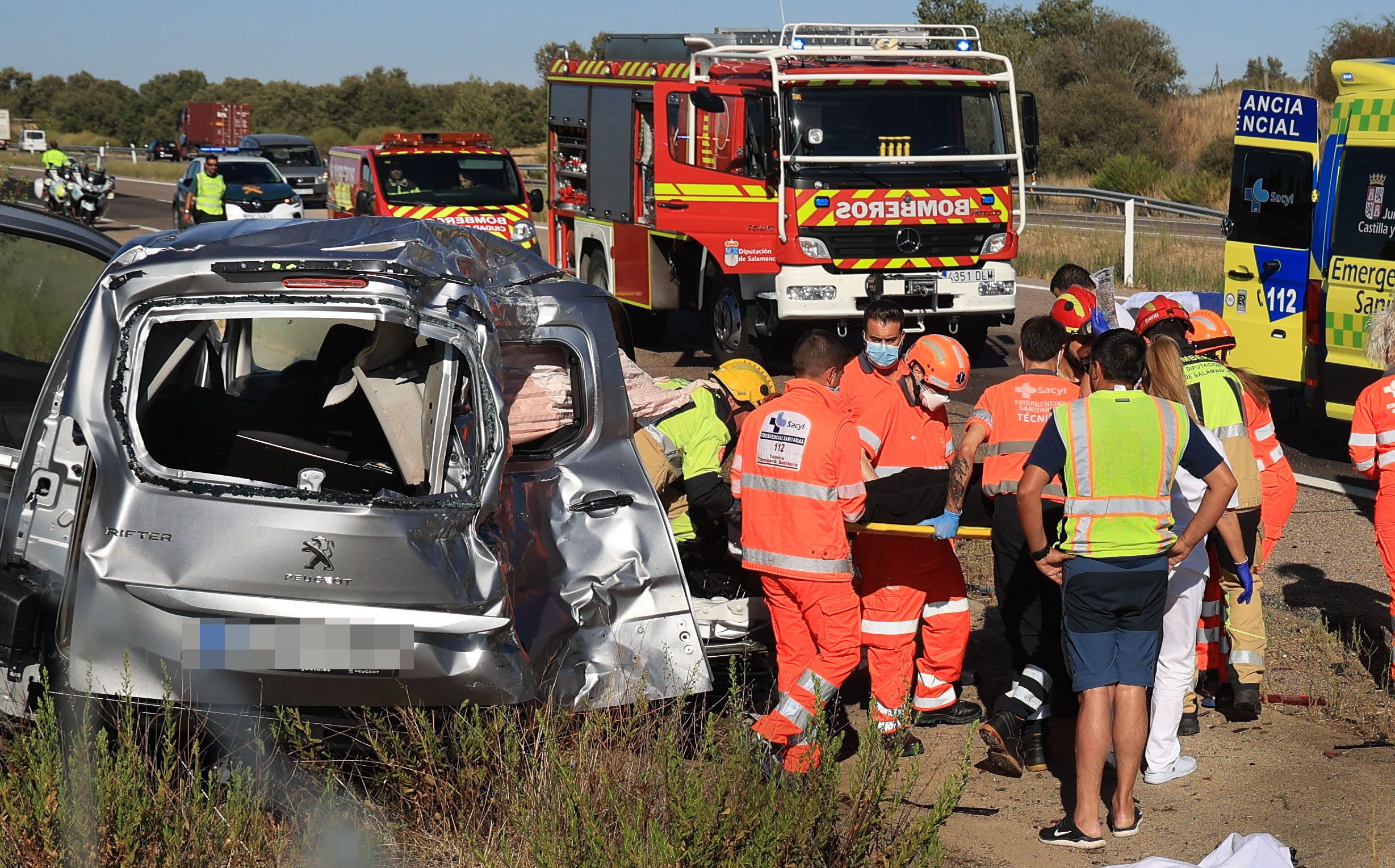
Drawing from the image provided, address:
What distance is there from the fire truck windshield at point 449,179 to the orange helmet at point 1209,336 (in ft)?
40.8

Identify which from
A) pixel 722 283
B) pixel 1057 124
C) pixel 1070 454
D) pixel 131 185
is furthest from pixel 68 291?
pixel 131 185

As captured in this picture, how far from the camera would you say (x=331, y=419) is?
506 cm

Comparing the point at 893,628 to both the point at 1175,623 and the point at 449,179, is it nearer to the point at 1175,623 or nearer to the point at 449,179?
the point at 1175,623

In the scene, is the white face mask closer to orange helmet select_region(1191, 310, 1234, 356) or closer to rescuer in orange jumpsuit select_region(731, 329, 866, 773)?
rescuer in orange jumpsuit select_region(731, 329, 866, 773)

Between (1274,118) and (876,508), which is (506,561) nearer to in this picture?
(876,508)

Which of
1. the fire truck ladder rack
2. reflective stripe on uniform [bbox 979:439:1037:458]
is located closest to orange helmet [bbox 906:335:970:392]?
reflective stripe on uniform [bbox 979:439:1037:458]

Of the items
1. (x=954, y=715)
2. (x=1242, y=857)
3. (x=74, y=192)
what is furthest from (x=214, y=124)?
(x=1242, y=857)

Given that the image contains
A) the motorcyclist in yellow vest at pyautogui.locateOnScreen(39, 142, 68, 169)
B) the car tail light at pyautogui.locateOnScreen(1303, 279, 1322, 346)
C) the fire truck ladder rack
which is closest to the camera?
the car tail light at pyautogui.locateOnScreen(1303, 279, 1322, 346)

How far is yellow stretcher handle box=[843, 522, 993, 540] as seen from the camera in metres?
4.94

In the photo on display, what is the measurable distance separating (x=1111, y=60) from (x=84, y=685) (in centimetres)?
4845

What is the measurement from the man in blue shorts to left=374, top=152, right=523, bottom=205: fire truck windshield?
13.5 meters

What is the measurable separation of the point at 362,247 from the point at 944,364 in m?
2.15

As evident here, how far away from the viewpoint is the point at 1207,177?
29984 mm

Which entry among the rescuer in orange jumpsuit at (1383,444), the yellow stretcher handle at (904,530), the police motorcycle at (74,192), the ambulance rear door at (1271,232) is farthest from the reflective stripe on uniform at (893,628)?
the police motorcycle at (74,192)
